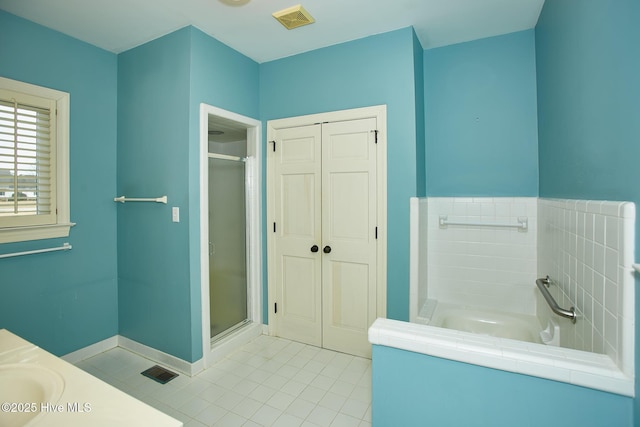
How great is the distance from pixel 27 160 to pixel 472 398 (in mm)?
3057

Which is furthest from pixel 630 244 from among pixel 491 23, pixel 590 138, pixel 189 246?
pixel 189 246

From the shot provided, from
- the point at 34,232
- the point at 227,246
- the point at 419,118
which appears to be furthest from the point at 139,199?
the point at 419,118

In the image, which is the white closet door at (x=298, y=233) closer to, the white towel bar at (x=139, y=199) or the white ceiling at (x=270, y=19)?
the white ceiling at (x=270, y=19)

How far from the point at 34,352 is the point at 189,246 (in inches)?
47.8

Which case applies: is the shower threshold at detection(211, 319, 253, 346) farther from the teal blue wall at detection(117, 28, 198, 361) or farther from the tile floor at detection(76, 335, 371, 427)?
the teal blue wall at detection(117, 28, 198, 361)

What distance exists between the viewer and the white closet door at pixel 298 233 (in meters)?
2.67

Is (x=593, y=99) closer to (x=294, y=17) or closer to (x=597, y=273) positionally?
(x=597, y=273)

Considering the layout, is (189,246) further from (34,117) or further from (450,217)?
(450,217)

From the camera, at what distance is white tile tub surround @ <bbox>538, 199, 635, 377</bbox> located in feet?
3.12

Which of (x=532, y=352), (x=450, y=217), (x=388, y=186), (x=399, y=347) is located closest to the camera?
(x=532, y=352)

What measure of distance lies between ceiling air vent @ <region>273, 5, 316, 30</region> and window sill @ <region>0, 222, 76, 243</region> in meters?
2.26

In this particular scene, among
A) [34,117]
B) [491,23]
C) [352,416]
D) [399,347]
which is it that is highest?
[491,23]

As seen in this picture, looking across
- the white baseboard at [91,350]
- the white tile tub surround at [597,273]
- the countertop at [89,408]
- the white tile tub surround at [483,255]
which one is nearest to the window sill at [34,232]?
the white baseboard at [91,350]

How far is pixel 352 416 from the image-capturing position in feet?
5.98
